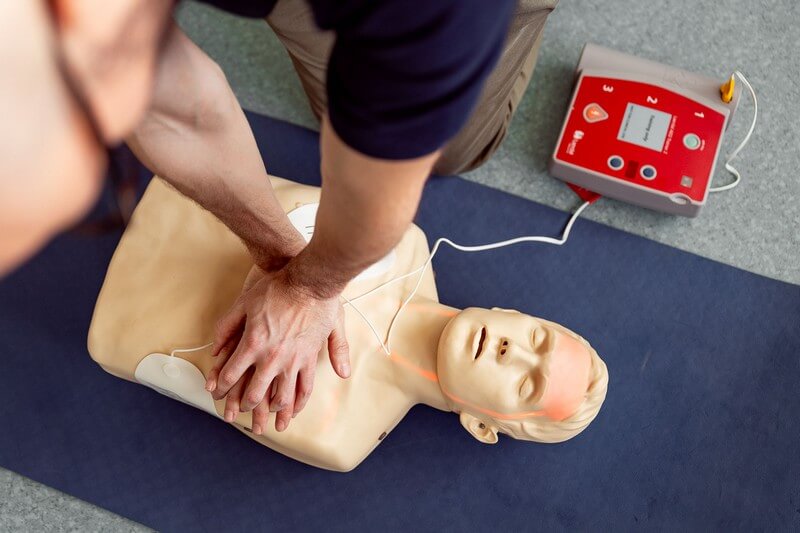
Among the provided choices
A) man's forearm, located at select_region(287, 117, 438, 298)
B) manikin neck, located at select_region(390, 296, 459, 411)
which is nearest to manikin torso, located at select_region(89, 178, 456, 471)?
manikin neck, located at select_region(390, 296, 459, 411)

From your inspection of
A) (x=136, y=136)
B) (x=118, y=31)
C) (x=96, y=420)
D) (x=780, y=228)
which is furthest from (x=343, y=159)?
(x=780, y=228)

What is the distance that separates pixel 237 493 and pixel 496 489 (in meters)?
0.43

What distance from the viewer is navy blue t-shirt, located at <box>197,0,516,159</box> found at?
0.41 m

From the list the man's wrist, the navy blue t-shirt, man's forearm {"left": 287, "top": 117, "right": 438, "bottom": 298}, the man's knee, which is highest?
the navy blue t-shirt

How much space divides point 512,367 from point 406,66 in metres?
0.63

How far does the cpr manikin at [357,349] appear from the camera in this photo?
3.23ft

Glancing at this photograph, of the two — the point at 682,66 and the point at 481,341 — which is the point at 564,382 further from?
the point at 682,66

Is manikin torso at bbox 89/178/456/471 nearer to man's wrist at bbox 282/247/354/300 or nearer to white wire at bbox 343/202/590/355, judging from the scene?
white wire at bbox 343/202/590/355

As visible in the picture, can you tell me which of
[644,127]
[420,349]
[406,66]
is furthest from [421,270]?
[406,66]

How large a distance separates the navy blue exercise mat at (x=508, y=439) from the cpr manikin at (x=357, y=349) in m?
0.13

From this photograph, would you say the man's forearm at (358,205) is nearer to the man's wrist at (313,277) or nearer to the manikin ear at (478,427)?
the man's wrist at (313,277)

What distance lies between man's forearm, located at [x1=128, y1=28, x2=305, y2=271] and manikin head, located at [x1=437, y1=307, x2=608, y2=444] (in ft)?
0.88

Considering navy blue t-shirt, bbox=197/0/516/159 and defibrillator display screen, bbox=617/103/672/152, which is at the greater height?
navy blue t-shirt, bbox=197/0/516/159

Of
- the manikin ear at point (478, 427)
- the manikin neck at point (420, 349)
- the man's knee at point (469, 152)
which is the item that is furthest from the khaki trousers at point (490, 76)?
the manikin ear at point (478, 427)
